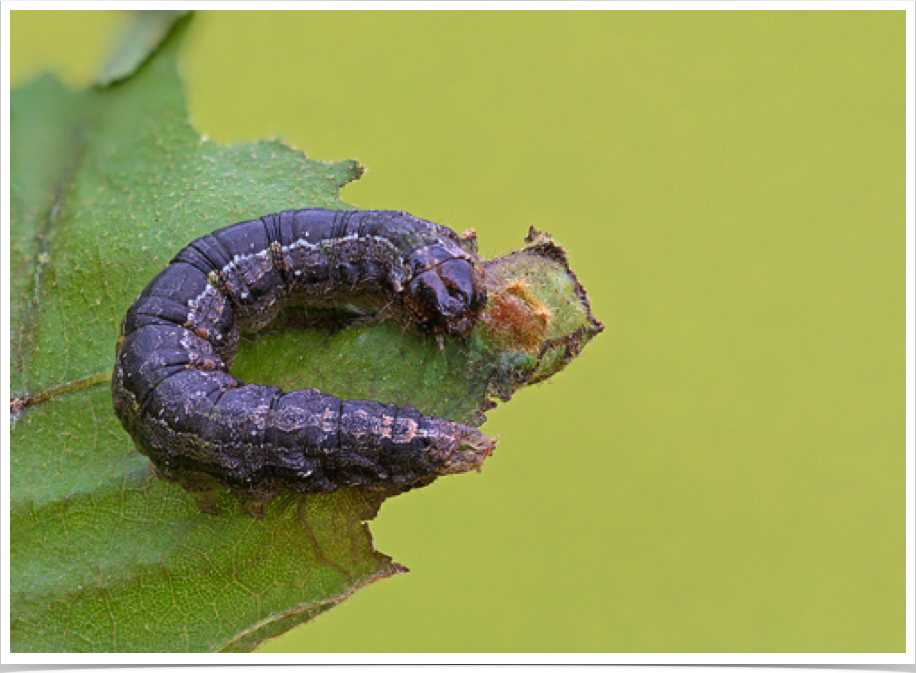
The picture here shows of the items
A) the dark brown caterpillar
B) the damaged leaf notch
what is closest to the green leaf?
the damaged leaf notch

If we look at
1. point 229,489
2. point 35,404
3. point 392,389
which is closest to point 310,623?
point 229,489

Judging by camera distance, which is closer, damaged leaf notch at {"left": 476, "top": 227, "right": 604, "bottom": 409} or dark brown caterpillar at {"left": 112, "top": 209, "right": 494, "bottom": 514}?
dark brown caterpillar at {"left": 112, "top": 209, "right": 494, "bottom": 514}

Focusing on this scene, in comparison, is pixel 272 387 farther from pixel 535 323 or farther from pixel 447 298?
pixel 535 323

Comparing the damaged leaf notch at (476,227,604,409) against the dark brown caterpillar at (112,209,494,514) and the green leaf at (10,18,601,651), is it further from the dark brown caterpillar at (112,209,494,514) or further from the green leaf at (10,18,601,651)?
the dark brown caterpillar at (112,209,494,514)

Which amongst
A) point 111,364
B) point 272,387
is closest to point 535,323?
point 272,387

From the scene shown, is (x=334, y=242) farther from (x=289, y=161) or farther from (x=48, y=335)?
(x=48, y=335)

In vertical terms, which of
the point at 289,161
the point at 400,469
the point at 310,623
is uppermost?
the point at 289,161

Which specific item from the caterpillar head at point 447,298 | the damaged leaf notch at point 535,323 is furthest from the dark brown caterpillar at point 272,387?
the damaged leaf notch at point 535,323
